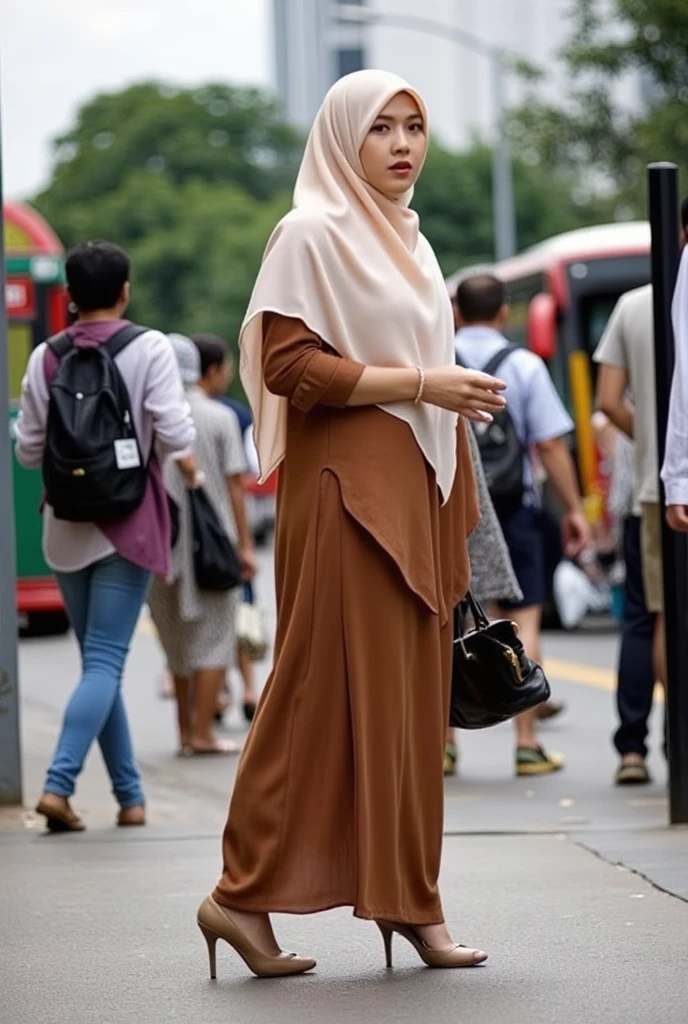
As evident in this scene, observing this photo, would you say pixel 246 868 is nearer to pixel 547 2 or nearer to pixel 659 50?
pixel 659 50

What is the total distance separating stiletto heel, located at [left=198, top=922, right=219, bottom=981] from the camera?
4.98m

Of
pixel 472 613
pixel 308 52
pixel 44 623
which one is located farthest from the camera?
pixel 308 52

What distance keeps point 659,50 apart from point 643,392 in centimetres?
1500

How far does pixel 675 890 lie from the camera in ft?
19.7

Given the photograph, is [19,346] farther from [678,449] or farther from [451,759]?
[678,449]

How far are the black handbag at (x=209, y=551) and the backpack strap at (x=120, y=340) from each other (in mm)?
2744

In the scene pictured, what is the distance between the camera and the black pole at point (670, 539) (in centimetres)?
719

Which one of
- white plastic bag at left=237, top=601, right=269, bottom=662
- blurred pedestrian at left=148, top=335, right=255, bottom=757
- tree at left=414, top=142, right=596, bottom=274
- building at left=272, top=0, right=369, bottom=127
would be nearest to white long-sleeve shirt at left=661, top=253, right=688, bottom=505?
blurred pedestrian at left=148, top=335, right=255, bottom=757

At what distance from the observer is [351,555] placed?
4.92 metres

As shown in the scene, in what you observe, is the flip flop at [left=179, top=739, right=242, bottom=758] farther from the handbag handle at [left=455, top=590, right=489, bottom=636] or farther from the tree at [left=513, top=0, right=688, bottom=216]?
the tree at [left=513, top=0, right=688, bottom=216]

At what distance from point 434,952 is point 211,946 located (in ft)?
1.55

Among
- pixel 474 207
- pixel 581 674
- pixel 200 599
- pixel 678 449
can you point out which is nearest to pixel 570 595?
pixel 581 674

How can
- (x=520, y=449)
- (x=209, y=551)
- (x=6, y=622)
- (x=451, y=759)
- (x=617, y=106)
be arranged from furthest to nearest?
(x=617, y=106) → (x=209, y=551) → (x=451, y=759) → (x=520, y=449) → (x=6, y=622)

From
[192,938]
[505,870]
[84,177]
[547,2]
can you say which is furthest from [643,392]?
[547,2]
